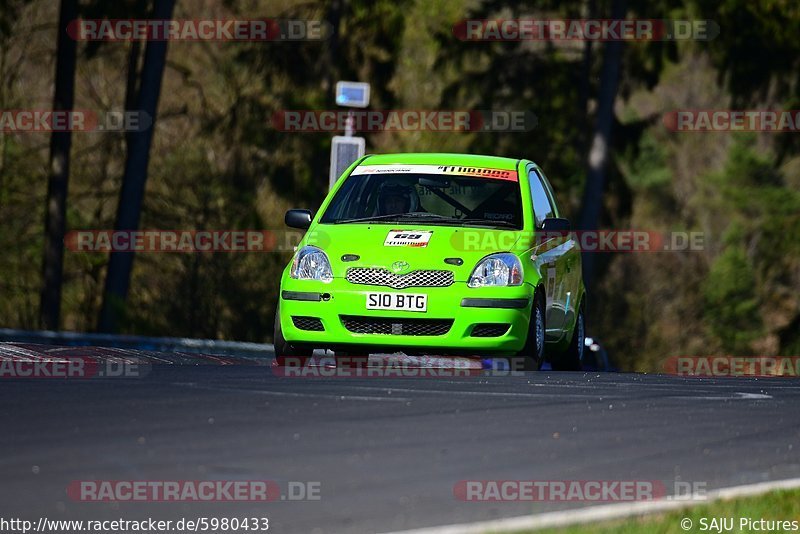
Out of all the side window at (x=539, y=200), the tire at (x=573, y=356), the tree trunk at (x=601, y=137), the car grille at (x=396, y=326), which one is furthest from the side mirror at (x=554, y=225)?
the tree trunk at (x=601, y=137)

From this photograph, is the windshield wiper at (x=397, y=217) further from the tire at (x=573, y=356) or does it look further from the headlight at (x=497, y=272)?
the tire at (x=573, y=356)

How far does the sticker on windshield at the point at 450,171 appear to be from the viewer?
13469 mm

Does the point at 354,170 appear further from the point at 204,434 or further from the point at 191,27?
the point at 191,27

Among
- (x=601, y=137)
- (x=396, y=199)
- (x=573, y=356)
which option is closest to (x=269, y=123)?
(x=601, y=137)

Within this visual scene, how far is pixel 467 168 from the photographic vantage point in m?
13.5

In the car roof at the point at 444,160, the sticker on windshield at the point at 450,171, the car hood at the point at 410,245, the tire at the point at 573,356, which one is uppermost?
the car roof at the point at 444,160

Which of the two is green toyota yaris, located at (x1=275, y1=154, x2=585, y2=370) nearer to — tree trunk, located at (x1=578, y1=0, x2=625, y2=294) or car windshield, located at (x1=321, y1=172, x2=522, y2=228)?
car windshield, located at (x1=321, y1=172, x2=522, y2=228)

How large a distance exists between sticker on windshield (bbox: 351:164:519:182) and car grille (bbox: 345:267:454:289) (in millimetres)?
1820

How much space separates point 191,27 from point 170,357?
981 inches

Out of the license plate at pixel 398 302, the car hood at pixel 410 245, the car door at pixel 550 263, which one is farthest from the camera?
the car door at pixel 550 263

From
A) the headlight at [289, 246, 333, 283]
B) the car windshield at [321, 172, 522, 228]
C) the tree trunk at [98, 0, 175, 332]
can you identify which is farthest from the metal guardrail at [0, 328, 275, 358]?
the headlight at [289, 246, 333, 283]

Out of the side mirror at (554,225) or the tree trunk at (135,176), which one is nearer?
the side mirror at (554,225)

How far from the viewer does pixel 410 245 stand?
473 inches

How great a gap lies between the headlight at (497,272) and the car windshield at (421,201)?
70 centimetres
